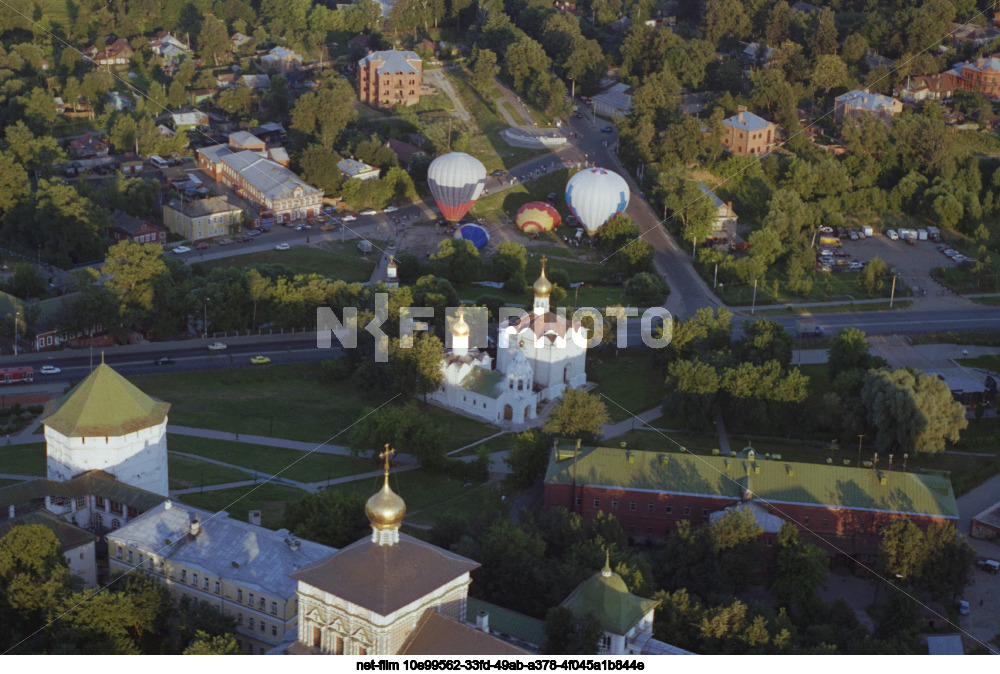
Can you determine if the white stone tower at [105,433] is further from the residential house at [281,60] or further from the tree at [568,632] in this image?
the residential house at [281,60]

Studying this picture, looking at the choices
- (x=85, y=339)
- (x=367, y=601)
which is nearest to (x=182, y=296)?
(x=85, y=339)

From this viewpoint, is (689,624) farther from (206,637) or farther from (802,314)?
(802,314)

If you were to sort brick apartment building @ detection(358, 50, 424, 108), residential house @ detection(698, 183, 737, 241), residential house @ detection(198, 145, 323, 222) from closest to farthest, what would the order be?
1. residential house @ detection(698, 183, 737, 241)
2. residential house @ detection(198, 145, 323, 222)
3. brick apartment building @ detection(358, 50, 424, 108)

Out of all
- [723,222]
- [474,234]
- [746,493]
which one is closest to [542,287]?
[746,493]

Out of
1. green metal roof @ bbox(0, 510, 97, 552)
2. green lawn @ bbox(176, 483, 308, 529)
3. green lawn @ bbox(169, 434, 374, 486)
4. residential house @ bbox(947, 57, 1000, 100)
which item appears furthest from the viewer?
residential house @ bbox(947, 57, 1000, 100)

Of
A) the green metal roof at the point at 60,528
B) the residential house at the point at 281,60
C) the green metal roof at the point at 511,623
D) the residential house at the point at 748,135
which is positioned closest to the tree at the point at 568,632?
the green metal roof at the point at 511,623

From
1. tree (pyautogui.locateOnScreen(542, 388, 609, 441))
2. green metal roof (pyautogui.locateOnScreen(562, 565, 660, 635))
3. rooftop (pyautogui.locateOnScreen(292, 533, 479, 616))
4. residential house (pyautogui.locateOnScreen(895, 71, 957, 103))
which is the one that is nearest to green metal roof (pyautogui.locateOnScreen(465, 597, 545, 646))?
green metal roof (pyautogui.locateOnScreen(562, 565, 660, 635))

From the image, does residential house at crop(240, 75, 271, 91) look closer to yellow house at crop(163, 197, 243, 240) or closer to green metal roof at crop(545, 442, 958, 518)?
yellow house at crop(163, 197, 243, 240)
